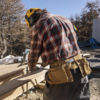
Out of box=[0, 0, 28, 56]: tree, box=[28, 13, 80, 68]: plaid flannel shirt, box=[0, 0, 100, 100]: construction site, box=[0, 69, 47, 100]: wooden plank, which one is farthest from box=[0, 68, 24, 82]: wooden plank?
box=[0, 0, 28, 56]: tree

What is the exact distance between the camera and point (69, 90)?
1686 mm

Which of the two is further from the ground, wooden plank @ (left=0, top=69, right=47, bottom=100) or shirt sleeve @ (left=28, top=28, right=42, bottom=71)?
shirt sleeve @ (left=28, top=28, right=42, bottom=71)

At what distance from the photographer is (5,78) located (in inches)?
93.4

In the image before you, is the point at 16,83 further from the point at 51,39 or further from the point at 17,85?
the point at 51,39

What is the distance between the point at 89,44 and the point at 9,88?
39.3ft

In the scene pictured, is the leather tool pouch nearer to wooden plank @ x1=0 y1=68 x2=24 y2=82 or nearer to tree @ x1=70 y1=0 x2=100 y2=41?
wooden plank @ x1=0 y1=68 x2=24 y2=82

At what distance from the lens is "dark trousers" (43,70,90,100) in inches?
65.1

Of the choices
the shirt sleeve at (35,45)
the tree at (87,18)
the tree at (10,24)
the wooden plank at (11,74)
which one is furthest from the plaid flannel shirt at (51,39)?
the tree at (87,18)

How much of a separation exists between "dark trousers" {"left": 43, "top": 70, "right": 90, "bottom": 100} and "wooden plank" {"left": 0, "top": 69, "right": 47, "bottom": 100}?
454 millimetres

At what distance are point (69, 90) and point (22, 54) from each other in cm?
941

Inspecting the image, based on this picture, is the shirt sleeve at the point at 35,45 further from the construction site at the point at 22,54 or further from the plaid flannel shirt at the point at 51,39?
the construction site at the point at 22,54

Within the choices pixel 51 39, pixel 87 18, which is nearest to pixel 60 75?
pixel 51 39

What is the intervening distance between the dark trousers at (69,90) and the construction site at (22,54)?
54 centimetres

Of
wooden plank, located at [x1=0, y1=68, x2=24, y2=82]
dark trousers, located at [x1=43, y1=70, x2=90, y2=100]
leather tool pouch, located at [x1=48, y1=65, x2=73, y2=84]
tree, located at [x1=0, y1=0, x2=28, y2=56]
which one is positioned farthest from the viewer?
tree, located at [x1=0, y1=0, x2=28, y2=56]
